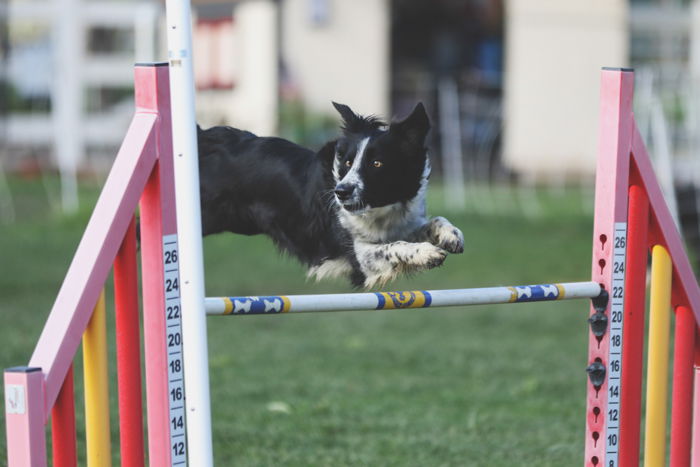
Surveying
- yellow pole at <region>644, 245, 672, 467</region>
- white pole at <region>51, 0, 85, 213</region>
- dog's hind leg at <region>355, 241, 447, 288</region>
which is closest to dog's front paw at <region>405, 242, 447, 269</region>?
dog's hind leg at <region>355, 241, 447, 288</region>

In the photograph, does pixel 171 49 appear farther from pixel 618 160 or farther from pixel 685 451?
pixel 685 451

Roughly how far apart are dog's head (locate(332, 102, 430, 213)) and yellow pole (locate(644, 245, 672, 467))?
0.84m

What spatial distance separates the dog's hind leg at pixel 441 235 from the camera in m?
3.34

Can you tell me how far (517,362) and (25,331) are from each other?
3.46 meters

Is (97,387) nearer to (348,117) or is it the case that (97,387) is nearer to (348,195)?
(348,195)

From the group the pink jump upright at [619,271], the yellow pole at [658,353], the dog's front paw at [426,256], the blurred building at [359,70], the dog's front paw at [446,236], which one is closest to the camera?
the dog's front paw at [426,256]

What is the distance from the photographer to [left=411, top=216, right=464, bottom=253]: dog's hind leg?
131 inches

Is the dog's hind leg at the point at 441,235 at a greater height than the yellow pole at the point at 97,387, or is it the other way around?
the dog's hind leg at the point at 441,235

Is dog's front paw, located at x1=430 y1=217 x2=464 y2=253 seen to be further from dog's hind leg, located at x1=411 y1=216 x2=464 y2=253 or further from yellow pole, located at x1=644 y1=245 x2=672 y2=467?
yellow pole, located at x1=644 y1=245 x2=672 y2=467

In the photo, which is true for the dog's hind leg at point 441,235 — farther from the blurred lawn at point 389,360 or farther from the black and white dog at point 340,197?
the blurred lawn at point 389,360

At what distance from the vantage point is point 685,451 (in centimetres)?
376

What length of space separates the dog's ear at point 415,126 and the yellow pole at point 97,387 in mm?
957

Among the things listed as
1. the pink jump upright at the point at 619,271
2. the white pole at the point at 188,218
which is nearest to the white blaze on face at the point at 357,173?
the white pole at the point at 188,218

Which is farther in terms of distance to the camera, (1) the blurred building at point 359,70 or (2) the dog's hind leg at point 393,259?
(1) the blurred building at point 359,70
